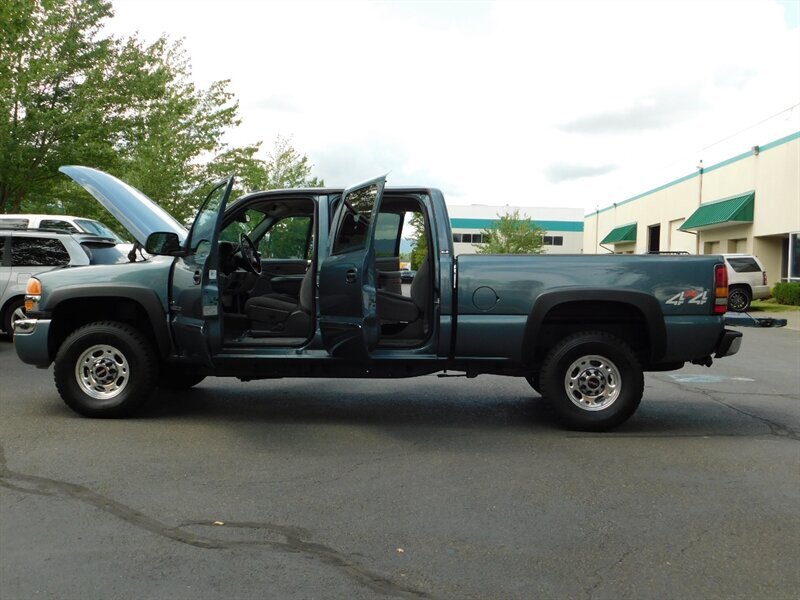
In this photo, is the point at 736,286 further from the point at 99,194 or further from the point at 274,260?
the point at 99,194

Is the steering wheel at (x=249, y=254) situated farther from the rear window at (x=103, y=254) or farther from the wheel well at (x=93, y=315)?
the rear window at (x=103, y=254)

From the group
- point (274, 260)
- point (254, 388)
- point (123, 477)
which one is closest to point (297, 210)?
point (274, 260)

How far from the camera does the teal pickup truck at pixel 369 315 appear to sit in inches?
252

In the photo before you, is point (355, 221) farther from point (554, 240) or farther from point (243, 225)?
point (554, 240)

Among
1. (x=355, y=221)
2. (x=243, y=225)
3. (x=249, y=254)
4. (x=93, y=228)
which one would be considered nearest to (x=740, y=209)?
(x=93, y=228)

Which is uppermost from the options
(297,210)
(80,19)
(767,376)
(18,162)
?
→ (80,19)

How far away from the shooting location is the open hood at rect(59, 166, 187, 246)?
6637 mm

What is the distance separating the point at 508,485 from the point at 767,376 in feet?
22.0

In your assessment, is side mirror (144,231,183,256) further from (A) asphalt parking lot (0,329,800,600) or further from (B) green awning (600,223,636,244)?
(B) green awning (600,223,636,244)

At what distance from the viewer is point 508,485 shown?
16.5 ft

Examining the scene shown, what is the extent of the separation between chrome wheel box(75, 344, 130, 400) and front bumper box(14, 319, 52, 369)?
38 centimetres

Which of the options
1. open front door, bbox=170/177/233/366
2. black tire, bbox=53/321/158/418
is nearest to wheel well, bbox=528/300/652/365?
open front door, bbox=170/177/233/366

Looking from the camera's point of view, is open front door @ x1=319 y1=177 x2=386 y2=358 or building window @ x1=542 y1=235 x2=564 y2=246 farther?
building window @ x1=542 y1=235 x2=564 y2=246

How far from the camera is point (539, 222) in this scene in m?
86.1
